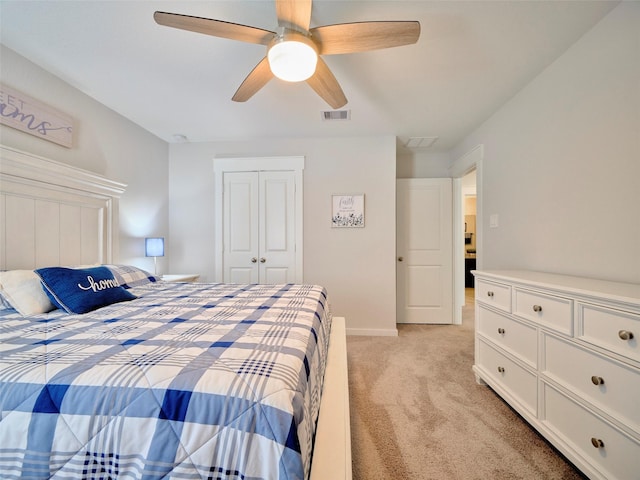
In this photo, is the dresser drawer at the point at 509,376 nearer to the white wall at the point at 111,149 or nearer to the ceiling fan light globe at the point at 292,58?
the ceiling fan light globe at the point at 292,58

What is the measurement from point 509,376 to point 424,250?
6.57 feet

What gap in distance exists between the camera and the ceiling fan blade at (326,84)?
1.55 meters

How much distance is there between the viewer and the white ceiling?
142 cm

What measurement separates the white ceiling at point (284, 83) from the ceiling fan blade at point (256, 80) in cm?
24

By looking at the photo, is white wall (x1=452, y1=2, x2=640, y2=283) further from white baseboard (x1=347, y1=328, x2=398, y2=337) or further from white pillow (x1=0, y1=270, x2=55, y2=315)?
white pillow (x1=0, y1=270, x2=55, y2=315)

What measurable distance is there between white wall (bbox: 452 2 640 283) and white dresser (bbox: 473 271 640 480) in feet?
0.87

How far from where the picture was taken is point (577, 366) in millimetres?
1204

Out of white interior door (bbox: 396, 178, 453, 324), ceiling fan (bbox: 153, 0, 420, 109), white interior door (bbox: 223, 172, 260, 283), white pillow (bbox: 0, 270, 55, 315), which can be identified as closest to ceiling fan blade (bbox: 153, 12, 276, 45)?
ceiling fan (bbox: 153, 0, 420, 109)

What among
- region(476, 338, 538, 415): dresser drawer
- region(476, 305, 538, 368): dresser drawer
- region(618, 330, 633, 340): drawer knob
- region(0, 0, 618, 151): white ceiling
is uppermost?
region(0, 0, 618, 151): white ceiling

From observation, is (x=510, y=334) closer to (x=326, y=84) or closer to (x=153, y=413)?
(x=153, y=413)

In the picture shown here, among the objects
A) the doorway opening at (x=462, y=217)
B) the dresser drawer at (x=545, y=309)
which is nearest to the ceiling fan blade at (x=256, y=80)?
the dresser drawer at (x=545, y=309)

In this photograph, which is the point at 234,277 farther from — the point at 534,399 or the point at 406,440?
the point at 534,399

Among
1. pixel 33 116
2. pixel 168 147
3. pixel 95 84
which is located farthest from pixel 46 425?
pixel 168 147

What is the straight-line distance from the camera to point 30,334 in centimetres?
104
